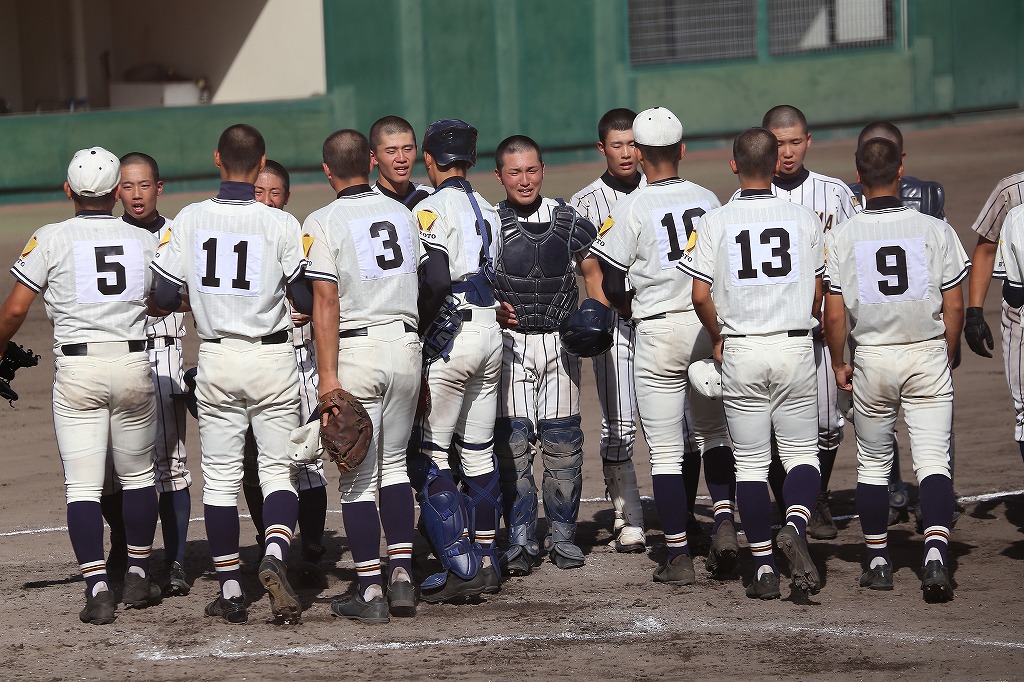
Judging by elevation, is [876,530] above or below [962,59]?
below

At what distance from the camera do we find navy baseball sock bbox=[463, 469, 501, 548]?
657 cm

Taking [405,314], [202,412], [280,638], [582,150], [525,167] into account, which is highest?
[582,150]

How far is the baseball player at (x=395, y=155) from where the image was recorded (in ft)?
22.0

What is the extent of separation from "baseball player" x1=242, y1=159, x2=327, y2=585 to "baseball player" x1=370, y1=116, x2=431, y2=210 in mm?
582

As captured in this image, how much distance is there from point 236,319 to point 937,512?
10.8 feet

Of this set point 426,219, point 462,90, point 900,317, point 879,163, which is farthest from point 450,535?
point 462,90

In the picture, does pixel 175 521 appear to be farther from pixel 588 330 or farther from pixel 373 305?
pixel 588 330

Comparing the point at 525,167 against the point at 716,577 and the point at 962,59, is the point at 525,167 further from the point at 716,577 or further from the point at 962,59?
the point at 962,59

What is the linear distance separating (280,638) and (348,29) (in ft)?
46.1

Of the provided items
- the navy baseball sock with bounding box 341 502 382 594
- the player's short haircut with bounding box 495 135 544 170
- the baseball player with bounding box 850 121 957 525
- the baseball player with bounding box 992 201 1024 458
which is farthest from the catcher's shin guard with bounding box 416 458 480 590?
the baseball player with bounding box 992 201 1024 458

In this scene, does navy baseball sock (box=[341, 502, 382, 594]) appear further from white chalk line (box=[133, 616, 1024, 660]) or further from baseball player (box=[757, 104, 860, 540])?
baseball player (box=[757, 104, 860, 540])

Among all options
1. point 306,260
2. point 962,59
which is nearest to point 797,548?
point 306,260

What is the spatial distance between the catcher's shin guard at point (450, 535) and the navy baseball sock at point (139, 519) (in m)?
1.30

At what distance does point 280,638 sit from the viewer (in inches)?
229
